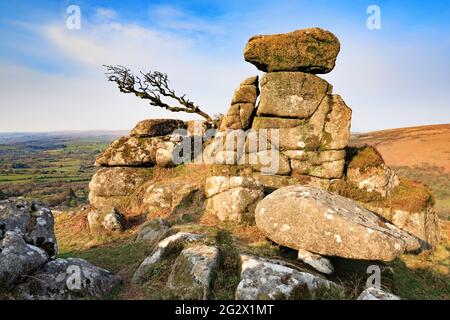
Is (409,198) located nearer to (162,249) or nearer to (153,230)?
(153,230)

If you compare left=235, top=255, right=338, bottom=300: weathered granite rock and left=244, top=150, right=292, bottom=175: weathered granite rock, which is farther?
left=244, top=150, right=292, bottom=175: weathered granite rock

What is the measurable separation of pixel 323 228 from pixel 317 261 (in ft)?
3.60

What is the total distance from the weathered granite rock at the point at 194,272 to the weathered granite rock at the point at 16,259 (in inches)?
161

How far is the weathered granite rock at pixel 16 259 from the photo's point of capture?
9.26m

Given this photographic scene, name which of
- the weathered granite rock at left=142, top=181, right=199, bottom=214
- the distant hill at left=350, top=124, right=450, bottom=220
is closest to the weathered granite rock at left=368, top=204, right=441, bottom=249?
the weathered granite rock at left=142, top=181, right=199, bottom=214

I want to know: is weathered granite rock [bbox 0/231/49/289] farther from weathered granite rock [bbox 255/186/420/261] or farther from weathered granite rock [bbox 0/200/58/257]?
weathered granite rock [bbox 255/186/420/261]

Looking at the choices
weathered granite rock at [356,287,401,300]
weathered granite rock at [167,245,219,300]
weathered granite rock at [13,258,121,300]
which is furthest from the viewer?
weathered granite rock at [13,258,121,300]

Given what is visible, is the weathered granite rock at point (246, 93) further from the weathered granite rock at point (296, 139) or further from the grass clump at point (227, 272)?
the grass clump at point (227, 272)

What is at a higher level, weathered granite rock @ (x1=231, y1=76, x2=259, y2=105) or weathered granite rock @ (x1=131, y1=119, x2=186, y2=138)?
weathered granite rock @ (x1=231, y1=76, x2=259, y2=105)

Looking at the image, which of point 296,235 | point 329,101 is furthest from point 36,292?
point 329,101

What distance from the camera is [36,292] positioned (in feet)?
30.8

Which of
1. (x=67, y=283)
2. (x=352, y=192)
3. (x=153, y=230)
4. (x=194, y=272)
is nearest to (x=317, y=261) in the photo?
(x=194, y=272)

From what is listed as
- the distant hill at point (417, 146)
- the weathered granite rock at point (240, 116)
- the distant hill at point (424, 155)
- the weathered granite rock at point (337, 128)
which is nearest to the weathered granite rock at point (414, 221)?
the weathered granite rock at point (337, 128)

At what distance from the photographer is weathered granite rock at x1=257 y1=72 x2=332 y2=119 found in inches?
788
